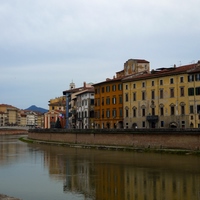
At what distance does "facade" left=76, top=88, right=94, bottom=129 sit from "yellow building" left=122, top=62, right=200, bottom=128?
16.9 meters

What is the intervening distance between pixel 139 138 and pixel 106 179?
90.7 feet

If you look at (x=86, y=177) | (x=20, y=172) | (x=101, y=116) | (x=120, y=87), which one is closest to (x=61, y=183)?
(x=86, y=177)

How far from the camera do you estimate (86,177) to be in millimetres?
35031

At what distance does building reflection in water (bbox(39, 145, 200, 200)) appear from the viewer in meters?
27.4

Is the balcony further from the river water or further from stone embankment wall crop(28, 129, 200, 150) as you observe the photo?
the river water

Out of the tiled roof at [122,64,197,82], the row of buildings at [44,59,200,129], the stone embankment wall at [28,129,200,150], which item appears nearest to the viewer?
the stone embankment wall at [28,129,200,150]

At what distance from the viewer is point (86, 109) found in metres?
92.7

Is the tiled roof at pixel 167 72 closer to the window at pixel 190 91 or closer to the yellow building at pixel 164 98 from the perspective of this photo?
the yellow building at pixel 164 98

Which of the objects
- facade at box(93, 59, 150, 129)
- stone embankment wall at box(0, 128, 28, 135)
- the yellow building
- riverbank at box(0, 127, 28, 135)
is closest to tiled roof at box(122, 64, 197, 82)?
the yellow building

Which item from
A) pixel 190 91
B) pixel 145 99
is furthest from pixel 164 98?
pixel 190 91

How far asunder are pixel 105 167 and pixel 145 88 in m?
30.9

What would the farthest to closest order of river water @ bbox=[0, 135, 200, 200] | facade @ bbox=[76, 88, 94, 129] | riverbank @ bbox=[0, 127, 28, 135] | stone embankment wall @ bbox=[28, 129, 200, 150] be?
riverbank @ bbox=[0, 127, 28, 135]
facade @ bbox=[76, 88, 94, 129]
stone embankment wall @ bbox=[28, 129, 200, 150]
river water @ bbox=[0, 135, 200, 200]

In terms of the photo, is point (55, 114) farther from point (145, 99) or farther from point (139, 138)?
point (139, 138)

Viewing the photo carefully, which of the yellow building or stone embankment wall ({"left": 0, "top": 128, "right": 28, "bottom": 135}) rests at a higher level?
the yellow building
